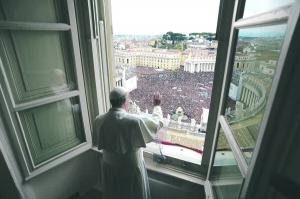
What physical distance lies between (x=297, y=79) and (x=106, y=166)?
1.16m

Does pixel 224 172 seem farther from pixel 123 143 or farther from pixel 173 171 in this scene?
pixel 123 143

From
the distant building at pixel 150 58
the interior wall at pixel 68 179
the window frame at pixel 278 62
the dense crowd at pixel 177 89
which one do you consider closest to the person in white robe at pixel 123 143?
the dense crowd at pixel 177 89

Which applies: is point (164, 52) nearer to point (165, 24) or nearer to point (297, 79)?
point (165, 24)

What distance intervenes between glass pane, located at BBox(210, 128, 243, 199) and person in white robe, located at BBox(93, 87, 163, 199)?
0.41m

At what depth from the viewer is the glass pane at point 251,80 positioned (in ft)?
1.56

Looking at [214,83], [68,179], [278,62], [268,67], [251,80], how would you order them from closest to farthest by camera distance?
[278,62], [268,67], [251,80], [214,83], [68,179]

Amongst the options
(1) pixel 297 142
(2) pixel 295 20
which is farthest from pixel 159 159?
(2) pixel 295 20

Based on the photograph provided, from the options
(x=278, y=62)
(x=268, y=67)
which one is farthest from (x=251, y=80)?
(x=278, y=62)

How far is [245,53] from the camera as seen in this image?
26.3 inches

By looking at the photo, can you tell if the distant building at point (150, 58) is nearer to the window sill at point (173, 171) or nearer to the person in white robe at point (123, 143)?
the person in white robe at point (123, 143)

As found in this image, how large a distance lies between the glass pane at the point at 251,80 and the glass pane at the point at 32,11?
1.10 metres

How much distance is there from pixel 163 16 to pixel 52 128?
1.14m

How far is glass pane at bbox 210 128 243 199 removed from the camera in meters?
0.70

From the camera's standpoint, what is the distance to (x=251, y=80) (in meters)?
0.61
